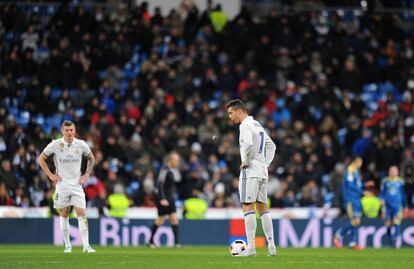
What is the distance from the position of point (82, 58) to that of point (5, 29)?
231 centimetres

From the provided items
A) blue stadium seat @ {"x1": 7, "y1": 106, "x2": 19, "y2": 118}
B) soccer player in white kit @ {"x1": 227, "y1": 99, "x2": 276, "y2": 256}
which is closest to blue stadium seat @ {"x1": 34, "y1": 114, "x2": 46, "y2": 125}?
blue stadium seat @ {"x1": 7, "y1": 106, "x2": 19, "y2": 118}

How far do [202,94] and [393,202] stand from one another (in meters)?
7.63

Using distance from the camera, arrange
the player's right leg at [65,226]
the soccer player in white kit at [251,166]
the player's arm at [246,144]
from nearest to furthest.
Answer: the player's arm at [246,144], the soccer player in white kit at [251,166], the player's right leg at [65,226]

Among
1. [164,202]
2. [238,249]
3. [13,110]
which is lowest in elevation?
[238,249]

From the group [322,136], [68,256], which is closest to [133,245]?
[322,136]

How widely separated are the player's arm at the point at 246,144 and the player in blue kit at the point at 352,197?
9.24 m

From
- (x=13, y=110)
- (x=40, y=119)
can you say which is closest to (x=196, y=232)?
(x=40, y=119)

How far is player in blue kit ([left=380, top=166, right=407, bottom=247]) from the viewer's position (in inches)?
1022

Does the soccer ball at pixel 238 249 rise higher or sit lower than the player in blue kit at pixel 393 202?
lower

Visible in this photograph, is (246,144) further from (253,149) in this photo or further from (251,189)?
(251,189)

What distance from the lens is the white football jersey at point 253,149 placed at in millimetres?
15945

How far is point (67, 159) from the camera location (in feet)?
59.5

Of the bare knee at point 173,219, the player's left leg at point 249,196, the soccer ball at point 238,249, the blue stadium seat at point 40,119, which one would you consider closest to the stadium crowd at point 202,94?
the blue stadium seat at point 40,119

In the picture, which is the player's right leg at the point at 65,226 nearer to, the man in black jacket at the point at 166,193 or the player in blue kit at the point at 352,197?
the man in black jacket at the point at 166,193
